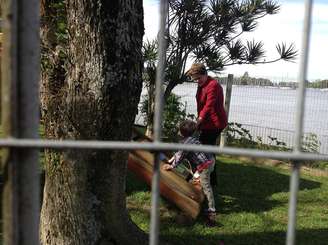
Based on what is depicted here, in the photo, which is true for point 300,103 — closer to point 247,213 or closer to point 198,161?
point 198,161

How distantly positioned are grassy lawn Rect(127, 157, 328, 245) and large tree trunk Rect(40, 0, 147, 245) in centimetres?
132

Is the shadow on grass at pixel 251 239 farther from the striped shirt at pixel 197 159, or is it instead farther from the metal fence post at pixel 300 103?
the metal fence post at pixel 300 103

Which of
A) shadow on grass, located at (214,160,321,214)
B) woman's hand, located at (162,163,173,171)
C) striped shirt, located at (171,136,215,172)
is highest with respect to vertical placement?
striped shirt, located at (171,136,215,172)

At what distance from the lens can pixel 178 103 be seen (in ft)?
35.1

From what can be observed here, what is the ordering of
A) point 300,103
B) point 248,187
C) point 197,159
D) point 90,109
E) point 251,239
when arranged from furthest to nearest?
point 248,187
point 197,159
point 251,239
point 90,109
point 300,103

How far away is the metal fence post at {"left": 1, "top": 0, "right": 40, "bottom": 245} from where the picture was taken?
120 cm

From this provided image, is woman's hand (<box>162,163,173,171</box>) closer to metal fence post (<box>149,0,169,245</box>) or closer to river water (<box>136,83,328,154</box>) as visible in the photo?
river water (<box>136,83,328,154</box>)

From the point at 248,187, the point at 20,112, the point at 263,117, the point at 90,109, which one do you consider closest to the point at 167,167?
the point at 248,187

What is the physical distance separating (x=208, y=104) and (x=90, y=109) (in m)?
3.11

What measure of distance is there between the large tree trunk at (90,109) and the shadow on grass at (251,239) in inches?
46.9

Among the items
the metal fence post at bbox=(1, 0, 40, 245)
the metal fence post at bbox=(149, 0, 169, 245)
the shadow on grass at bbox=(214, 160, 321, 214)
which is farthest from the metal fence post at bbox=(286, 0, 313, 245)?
the shadow on grass at bbox=(214, 160, 321, 214)

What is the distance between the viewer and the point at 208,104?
6.51 metres

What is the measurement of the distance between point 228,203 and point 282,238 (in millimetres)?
1286

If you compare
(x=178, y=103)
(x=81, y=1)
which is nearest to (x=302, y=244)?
(x=81, y=1)
